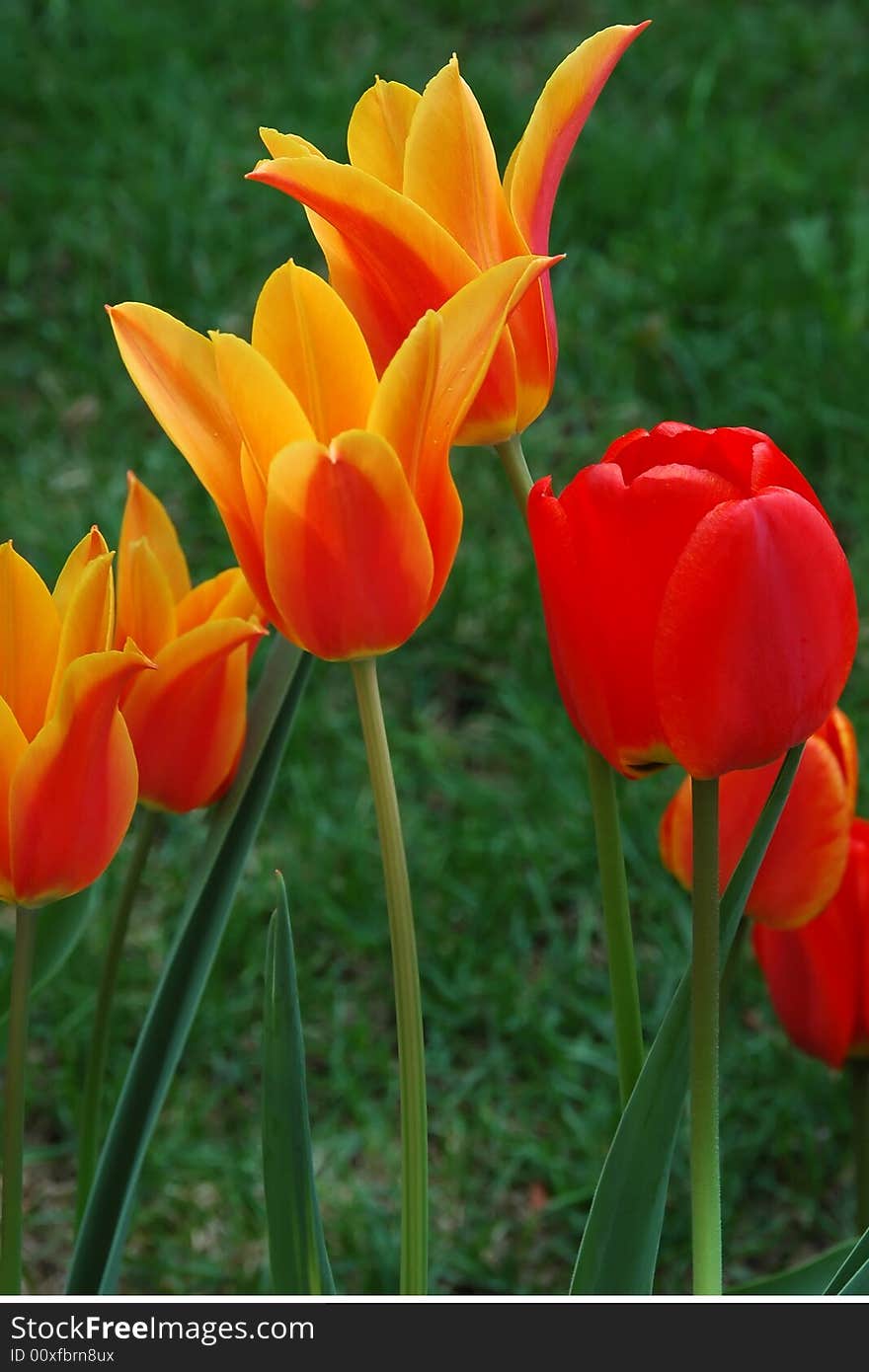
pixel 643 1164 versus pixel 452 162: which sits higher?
pixel 452 162

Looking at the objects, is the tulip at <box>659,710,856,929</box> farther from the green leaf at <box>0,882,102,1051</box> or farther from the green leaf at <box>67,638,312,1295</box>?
the green leaf at <box>0,882,102,1051</box>

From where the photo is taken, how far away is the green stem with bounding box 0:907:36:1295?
64 centimetres

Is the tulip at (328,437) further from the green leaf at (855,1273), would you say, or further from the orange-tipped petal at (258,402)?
the green leaf at (855,1273)

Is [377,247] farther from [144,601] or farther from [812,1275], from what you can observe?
[812,1275]

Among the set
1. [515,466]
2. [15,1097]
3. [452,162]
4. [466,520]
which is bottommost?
[15,1097]

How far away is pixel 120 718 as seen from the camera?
62cm

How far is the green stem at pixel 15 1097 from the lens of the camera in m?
0.64

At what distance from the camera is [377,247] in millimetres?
617

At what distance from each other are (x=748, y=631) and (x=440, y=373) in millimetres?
134

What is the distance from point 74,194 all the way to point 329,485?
187cm

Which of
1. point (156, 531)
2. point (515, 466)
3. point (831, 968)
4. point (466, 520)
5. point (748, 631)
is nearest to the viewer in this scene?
point (748, 631)

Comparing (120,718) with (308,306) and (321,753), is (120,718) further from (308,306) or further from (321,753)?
(321,753)

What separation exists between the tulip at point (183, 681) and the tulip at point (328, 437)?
0.30ft

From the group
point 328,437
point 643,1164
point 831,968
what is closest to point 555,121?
point 328,437
